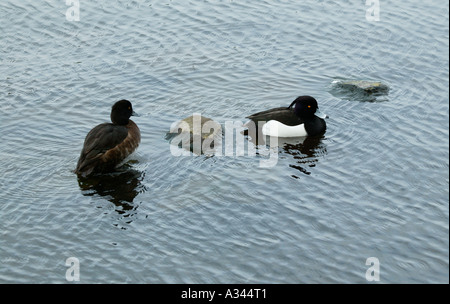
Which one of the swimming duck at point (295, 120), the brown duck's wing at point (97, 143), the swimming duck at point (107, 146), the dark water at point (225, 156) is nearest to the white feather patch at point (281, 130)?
the swimming duck at point (295, 120)

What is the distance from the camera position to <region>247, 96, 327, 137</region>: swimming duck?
16109 mm

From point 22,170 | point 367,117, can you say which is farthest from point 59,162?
point 367,117

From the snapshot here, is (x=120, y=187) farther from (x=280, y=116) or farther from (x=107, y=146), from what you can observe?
(x=280, y=116)

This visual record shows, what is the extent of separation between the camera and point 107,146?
45.8 feet

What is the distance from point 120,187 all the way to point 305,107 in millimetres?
5069

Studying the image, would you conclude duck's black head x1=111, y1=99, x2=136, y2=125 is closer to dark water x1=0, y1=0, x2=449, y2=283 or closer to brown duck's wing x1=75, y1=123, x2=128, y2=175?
brown duck's wing x1=75, y1=123, x2=128, y2=175

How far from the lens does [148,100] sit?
1739 centimetres

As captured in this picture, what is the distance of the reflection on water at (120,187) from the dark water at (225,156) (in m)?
0.04

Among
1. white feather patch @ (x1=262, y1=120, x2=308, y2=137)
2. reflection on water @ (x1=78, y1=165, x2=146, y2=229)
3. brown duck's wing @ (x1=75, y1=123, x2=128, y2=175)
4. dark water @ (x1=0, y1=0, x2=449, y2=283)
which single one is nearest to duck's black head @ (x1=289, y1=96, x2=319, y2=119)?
white feather patch @ (x1=262, y1=120, x2=308, y2=137)

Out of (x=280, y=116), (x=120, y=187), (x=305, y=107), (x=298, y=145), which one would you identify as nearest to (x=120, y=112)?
(x=120, y=187)

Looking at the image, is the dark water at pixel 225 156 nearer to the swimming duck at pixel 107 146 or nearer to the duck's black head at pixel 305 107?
the swimming duck at pixel 107 146

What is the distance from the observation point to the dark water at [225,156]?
11.2 m

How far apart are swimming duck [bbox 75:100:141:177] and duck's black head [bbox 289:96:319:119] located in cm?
394

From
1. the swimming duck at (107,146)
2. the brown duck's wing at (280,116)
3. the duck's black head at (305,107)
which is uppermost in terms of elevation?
the duck's black head at (305,107)
